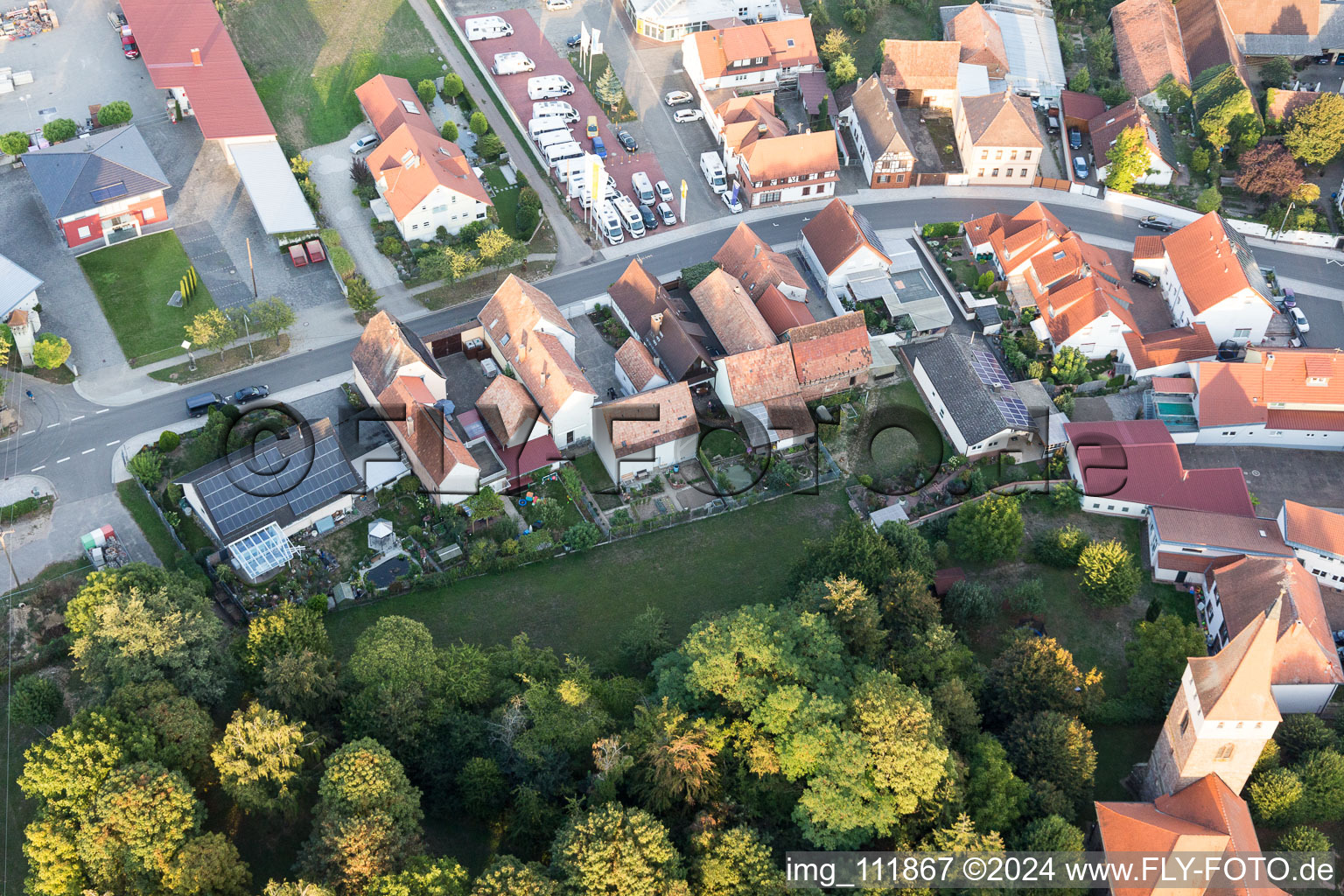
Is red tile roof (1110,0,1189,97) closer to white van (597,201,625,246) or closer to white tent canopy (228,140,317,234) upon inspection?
white van (597,201,625,246)

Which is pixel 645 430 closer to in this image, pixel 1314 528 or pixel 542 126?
pixel 542 126

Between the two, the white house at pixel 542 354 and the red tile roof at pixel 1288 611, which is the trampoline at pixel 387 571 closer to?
the white house at pixel 542 354

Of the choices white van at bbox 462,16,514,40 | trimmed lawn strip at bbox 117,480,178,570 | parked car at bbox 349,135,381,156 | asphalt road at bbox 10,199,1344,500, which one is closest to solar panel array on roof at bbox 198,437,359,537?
trimmed lawn strip at bbox 117,480,178,570

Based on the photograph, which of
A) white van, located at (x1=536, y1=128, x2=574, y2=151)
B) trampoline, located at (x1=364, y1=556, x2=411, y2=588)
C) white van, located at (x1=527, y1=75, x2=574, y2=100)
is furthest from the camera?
white van, located at (x1=527, y1=75, x2=574, y2=100)

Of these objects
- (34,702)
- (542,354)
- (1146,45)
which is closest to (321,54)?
(542,354)

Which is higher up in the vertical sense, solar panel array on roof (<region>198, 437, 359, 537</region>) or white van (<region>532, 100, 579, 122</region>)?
white van (<region>532, 100, 579, 122</region>)
